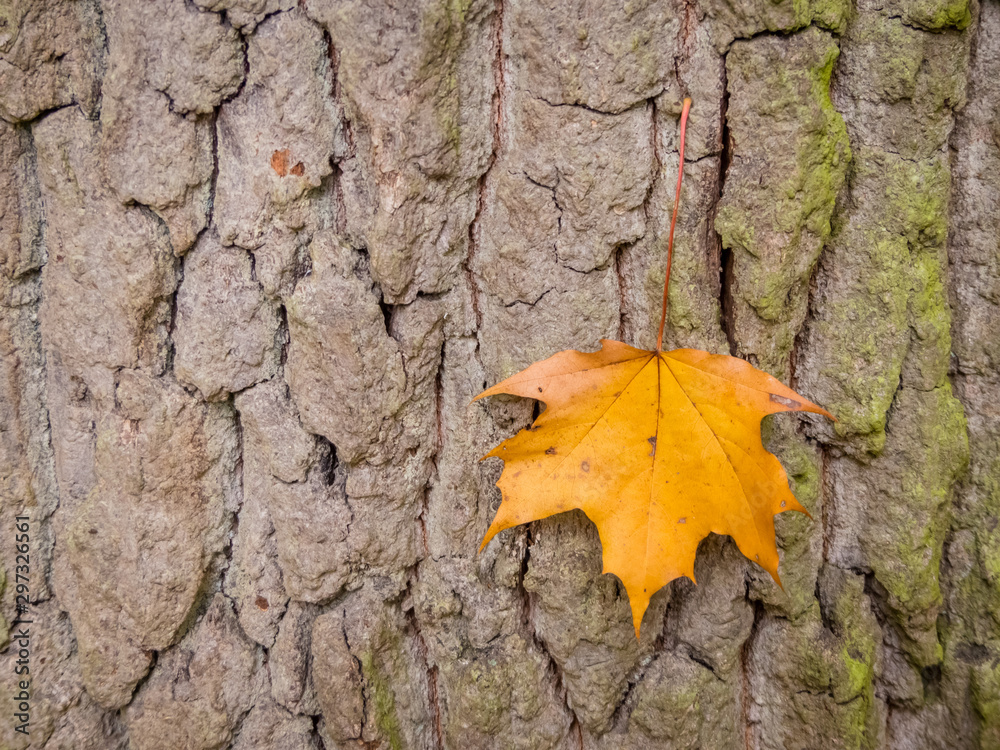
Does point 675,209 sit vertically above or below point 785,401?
above

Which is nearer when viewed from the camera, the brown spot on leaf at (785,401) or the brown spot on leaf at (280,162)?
the brown spot on leaf at (785,401)

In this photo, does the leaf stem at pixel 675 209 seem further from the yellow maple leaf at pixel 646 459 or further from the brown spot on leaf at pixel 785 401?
the brown spot on leaf at pixel 785 401

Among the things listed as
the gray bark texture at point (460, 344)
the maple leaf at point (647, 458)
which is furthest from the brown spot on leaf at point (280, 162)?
the maple leaf at point (647, 458)

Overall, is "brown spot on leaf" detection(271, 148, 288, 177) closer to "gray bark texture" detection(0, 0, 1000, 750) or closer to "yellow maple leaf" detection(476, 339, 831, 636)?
"gray bark texture" detection(0, 0, 1000, 750)

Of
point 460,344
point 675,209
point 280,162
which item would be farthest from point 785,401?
point 280,162

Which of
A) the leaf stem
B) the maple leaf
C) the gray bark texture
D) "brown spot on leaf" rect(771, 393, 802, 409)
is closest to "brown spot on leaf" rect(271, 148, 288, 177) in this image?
the gray bark texture

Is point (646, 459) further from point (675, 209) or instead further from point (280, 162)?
point (280, 162)
